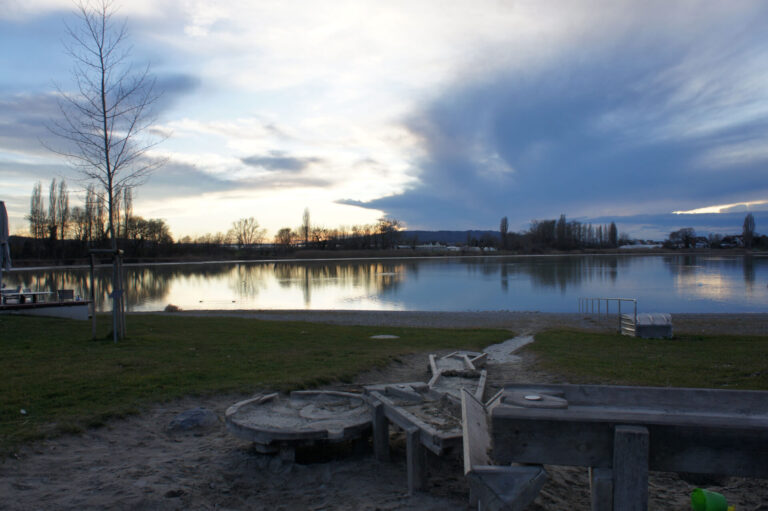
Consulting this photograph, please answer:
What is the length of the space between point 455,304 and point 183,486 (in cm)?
2944

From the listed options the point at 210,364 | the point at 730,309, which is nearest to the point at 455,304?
the point at 730,309

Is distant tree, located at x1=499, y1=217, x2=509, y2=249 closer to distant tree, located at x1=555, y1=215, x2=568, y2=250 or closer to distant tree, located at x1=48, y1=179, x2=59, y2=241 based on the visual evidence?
distant tree, located at x1=555, y1=215, x2=568, y2=250

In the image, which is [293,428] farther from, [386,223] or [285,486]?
[386,223]

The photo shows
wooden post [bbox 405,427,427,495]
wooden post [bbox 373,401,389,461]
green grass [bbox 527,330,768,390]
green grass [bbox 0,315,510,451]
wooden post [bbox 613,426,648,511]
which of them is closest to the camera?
wooden post [bbox 613,426,648,511]

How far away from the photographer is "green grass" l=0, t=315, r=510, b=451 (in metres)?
6.02

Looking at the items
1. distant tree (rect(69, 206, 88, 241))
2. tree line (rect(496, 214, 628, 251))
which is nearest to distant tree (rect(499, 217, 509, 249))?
tree line (rect(496, 214, 628, 251))

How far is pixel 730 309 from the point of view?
28.5 metres

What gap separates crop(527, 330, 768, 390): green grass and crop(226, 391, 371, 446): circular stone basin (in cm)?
478

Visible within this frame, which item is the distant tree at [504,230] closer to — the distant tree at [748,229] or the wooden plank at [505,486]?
the distant tree at [748,229]

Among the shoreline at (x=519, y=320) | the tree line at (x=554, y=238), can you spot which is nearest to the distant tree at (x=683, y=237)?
the tree line at (x=554, y=238)

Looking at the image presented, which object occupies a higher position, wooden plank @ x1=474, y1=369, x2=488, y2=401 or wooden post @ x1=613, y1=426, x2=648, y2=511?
wooden post @ x1=613, y1=426, x2=648, y2=511

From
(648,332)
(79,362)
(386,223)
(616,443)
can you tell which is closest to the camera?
(616,443)

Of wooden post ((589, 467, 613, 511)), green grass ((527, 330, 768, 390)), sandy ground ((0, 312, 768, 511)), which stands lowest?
green grass ((527, 330, 768, 390))

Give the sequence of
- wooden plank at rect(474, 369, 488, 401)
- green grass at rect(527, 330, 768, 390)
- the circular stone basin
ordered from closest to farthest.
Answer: the circular stone basin → wooden plank at rect(474, 369, 488, 401) → green grass at rect(527, 330, 768, 390)
